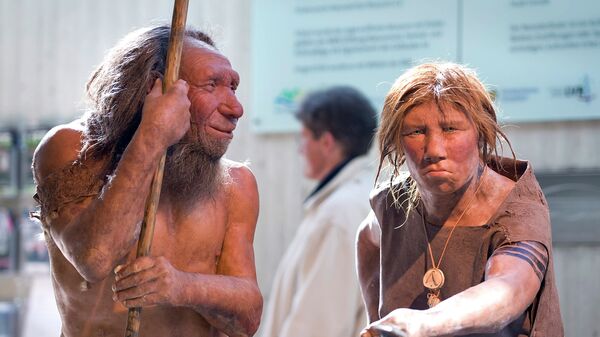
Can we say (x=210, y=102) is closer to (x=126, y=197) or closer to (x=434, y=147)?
(x=126, y=197)

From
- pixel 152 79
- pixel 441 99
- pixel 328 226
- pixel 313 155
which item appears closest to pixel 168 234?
pixel 152 79

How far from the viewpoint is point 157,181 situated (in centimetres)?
262

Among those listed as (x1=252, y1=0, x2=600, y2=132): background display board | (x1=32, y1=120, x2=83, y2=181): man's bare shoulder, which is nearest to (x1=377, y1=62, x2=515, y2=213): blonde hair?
(x1=32, y1=120, x2=83, y2=181): man's bare shoulder

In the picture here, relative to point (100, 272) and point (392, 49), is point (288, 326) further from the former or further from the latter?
point (100, 272)

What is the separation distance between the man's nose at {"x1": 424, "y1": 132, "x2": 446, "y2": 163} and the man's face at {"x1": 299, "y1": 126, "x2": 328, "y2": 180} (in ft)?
8.86

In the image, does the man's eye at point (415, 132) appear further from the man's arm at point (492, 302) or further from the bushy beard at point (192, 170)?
the bushy beard at point (192, 170)

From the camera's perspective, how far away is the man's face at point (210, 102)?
2820 millimetres

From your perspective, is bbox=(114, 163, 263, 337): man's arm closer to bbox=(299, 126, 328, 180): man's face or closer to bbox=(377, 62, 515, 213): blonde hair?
bbox=(377, 62, 515, 213): blonde hair

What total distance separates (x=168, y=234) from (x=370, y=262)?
2.01 ft

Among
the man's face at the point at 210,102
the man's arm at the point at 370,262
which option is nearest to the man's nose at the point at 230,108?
the man's face at the point at 210,102

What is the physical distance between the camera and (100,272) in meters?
2.63

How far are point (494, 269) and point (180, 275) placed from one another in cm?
80

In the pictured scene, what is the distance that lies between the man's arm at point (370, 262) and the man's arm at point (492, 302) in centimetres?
54

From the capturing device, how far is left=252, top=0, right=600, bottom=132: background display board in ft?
16.2
